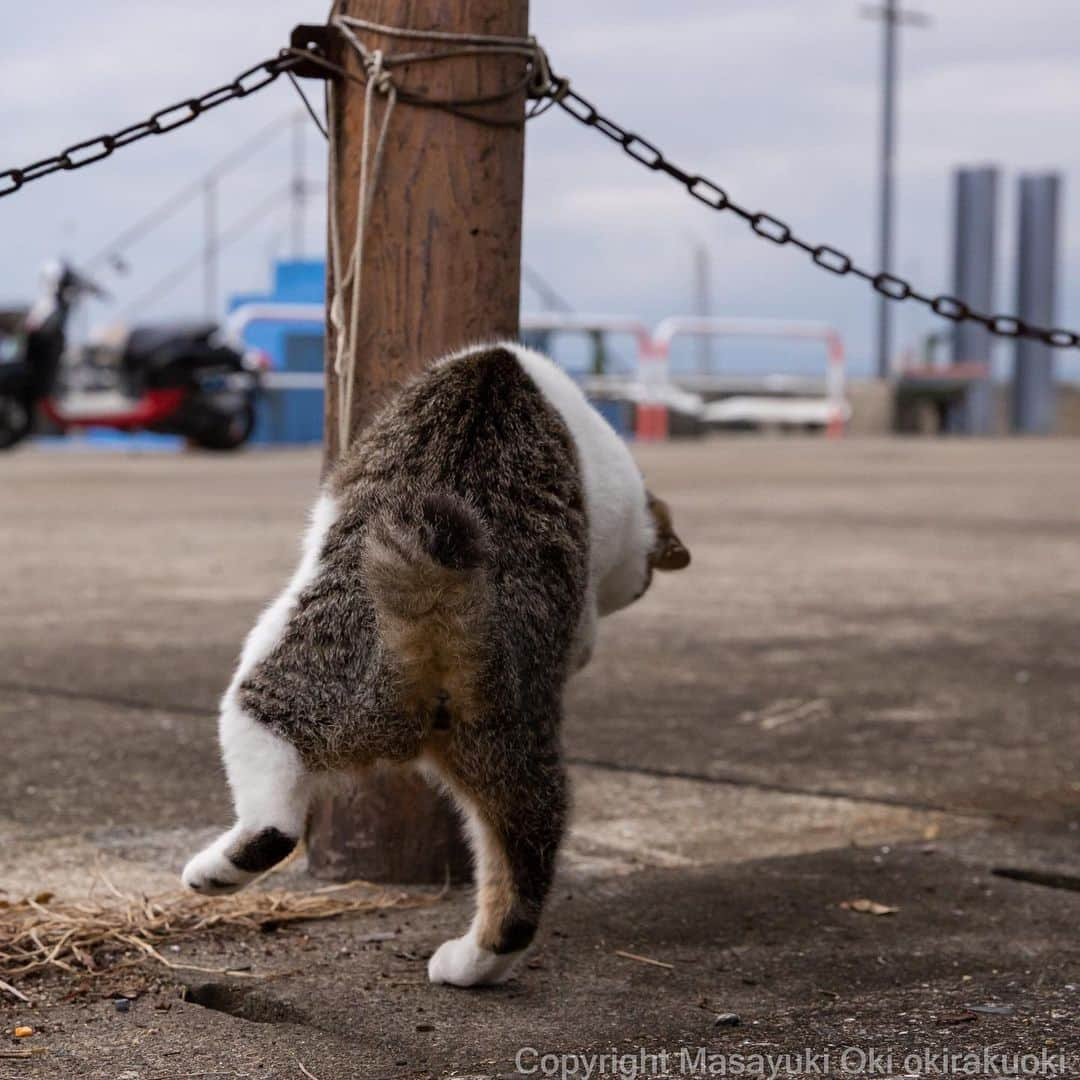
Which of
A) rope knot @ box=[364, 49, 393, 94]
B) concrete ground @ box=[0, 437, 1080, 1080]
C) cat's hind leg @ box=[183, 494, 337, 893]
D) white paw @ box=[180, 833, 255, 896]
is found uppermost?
rope knot @ box=[364, 49, 393, 94]

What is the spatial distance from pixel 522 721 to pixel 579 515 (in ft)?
1.26

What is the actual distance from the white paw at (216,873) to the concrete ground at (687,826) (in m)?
0.20

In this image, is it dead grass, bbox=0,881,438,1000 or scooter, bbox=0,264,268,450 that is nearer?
dead grass, bbox=0,881,438,1000

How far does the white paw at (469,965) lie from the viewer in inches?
111

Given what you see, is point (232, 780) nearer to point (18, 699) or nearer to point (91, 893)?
point (91, 893)

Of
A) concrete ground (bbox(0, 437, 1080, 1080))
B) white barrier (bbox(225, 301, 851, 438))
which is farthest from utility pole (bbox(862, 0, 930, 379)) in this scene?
concrete ground (bbox(0, 437, 1080, 1080))

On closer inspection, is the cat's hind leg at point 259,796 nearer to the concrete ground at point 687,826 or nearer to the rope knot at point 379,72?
the concrete ground at point 687,826

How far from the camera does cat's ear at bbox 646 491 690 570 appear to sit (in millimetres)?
3479

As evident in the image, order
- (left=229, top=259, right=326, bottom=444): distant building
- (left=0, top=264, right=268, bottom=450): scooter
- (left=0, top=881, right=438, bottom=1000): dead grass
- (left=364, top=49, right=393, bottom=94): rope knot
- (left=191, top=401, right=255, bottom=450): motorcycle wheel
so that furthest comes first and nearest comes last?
(left=229, top=259, right=326, bottom=444): distant building < (left=191, top=401, right=255, bottom=450): motorcycle wheel < (left=0, top=264, right=268, bottom=450): scooter < (left=364, top=49, right=393, bottom=94): rope knot < (left=0, top=881, right=438, bottom=1000): dead grass

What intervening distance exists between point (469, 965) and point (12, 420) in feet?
49.0

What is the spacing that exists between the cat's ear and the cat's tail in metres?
0.83

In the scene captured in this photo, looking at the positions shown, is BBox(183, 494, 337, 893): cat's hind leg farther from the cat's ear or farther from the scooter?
the scooter

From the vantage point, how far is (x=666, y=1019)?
275 centimetres

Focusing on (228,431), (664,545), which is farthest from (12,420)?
(664,545)
